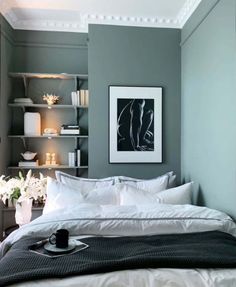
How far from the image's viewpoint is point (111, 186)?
312 centimetres

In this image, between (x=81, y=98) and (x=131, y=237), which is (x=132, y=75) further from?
(x=131, y=237)

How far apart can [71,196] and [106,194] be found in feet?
1.14

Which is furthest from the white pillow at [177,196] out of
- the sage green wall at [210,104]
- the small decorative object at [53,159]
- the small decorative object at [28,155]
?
the small decorative object at [28,155]

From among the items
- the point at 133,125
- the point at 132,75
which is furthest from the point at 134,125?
the point at 132,75

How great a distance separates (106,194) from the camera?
118 inches

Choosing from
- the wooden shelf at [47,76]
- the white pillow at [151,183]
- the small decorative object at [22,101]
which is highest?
the wooden shelf at [47,76]

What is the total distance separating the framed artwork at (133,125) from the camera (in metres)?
3.57

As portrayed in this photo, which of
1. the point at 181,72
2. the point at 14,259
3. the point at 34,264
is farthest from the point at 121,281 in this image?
the point at 181,72

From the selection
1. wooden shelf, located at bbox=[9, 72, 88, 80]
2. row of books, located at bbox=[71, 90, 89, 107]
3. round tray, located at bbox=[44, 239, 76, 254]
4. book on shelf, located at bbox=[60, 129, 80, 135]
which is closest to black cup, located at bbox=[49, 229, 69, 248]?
round tray, located at bbox=[44, 239, 76, 254]

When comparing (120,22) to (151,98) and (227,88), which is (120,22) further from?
(227,88)

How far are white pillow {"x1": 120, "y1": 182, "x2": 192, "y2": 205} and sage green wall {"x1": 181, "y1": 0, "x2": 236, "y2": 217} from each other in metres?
0.17

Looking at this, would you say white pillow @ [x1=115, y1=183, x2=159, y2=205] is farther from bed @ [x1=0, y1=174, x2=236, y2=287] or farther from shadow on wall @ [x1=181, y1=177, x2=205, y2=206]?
shadow on wall @ [x1=181, y1=177, x2=205, y2=206]

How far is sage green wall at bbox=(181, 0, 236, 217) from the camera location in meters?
2.36

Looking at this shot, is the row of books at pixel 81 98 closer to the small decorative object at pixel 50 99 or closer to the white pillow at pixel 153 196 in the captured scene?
the small decorative object at pixel 50 99
